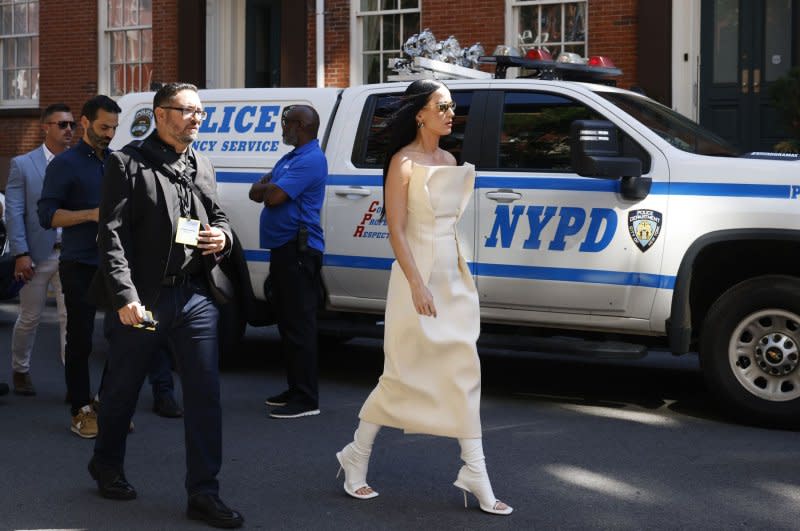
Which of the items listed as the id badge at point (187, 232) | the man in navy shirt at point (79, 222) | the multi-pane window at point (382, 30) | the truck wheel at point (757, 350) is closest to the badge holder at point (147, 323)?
the id badge at point (187, 232)

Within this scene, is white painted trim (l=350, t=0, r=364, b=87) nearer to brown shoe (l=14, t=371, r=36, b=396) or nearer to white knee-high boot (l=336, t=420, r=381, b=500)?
brown shoe (l=14, t=371, r=36, b=396)

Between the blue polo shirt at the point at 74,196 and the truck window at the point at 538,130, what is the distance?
2.62 m

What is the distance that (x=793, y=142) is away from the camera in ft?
43.2

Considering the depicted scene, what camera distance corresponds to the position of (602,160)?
7.33 m

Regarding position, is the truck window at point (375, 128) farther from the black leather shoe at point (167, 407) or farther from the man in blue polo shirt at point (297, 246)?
the black leather shoe at point (167, 407)

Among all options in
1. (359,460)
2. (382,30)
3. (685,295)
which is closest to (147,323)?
(359,460)

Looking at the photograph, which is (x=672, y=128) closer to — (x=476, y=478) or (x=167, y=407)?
(x=476, y=478)

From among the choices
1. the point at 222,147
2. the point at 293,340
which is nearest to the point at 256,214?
the point at 222,147

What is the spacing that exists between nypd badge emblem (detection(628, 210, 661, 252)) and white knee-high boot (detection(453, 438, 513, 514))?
2478 millimetres

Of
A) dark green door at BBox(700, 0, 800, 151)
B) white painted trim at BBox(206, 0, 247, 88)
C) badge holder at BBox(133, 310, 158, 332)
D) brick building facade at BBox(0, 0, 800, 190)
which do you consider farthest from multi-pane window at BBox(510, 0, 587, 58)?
badge holder at BBox(133, 310, 158, 332)

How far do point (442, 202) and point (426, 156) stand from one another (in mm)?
247

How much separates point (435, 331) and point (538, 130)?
115 inches

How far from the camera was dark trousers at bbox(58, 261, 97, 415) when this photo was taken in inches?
277

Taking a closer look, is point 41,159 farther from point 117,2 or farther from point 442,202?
point 117,2
